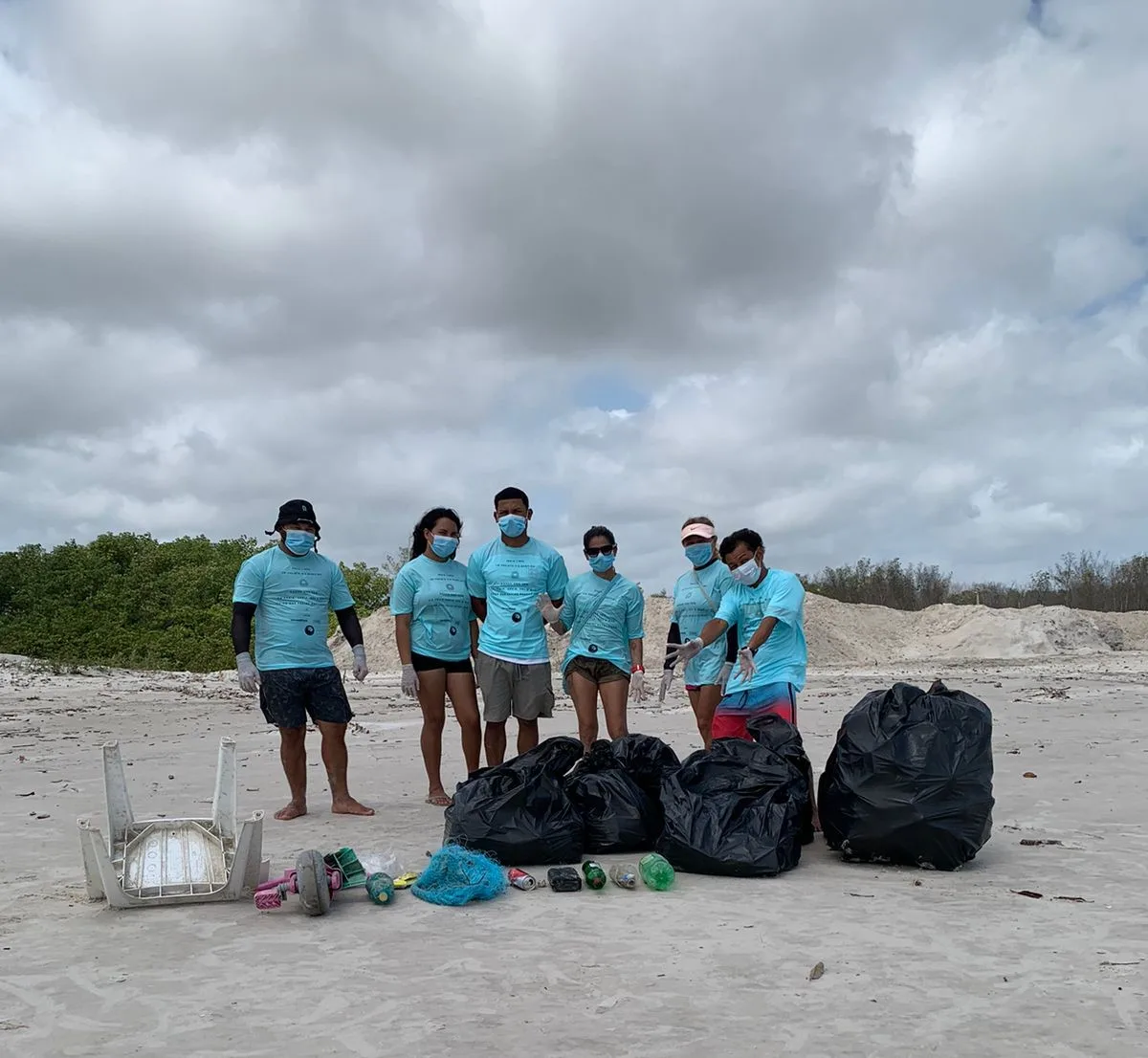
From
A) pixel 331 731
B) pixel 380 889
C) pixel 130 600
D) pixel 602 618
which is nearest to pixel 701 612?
pixel 602 618

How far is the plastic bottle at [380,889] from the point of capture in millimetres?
4105

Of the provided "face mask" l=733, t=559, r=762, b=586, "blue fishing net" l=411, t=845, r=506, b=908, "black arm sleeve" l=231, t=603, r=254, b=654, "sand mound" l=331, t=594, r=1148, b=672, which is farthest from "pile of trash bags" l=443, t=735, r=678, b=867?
"sand mound" l=331, t=594, r=1148, b=672

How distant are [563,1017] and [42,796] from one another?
5.30 metres

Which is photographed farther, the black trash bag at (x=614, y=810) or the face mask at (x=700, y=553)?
the face mask at (x=700, y=553)

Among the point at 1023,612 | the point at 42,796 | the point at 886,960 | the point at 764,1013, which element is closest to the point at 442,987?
the point at 764,1013

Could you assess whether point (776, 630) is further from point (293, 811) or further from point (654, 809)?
point (293, 811)

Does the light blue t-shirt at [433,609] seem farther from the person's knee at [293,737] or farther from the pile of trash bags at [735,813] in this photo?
the pile of trash bags at [735,813]

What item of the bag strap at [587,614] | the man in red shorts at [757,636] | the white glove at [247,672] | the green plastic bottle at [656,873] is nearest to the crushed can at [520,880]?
the green plastic bottle at [656,873]

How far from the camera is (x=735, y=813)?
4.65 meters

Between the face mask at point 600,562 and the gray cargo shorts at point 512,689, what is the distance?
2.17ft

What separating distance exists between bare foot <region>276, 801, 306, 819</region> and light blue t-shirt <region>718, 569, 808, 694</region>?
248 cm

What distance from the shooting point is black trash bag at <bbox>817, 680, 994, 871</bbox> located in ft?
15.0

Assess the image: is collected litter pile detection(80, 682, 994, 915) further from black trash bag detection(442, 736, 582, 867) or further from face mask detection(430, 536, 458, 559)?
face mask detection(430, 536, 458, 559)

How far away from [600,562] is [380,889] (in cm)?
263
